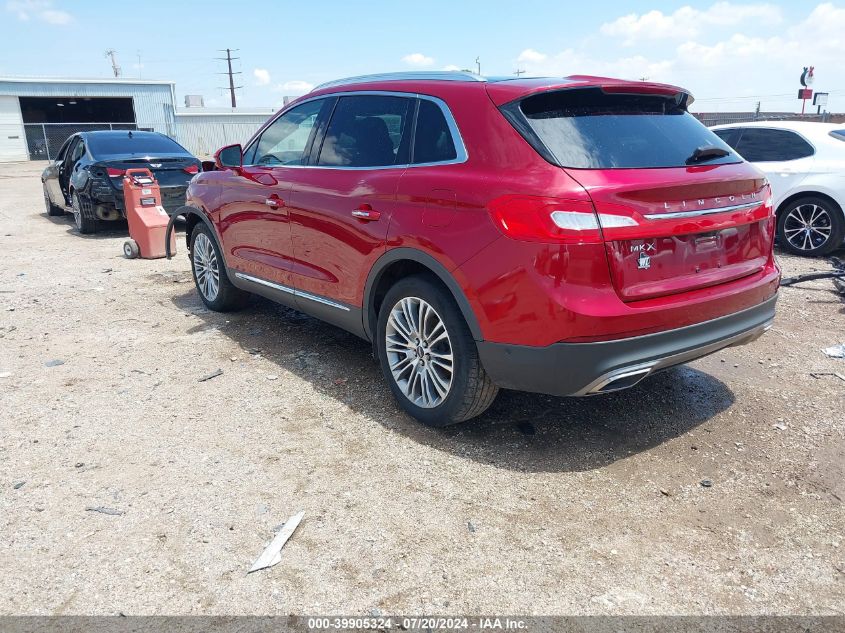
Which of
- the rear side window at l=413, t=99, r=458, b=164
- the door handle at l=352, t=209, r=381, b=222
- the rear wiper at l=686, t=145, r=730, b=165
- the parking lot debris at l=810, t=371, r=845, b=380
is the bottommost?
the parking lot debris at l=810, t=371, r=845, b=380

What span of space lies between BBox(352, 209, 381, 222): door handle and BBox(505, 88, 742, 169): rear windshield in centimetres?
98

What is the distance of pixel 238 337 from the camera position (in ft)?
18.1

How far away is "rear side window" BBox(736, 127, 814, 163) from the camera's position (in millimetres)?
8312

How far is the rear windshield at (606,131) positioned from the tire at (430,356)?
3.17 feet

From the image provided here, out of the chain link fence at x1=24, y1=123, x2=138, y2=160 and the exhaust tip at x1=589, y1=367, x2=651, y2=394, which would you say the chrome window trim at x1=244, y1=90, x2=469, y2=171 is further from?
the chain link fence at x1=24, y1=123, x2=138, y2=160

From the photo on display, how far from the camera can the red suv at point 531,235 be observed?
9.66 ft

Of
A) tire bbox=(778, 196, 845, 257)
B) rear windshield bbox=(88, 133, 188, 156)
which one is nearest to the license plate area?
tire bbox=(778, 196, 845, 257)

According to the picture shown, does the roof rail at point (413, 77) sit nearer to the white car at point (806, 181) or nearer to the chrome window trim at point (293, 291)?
the chrome window trim at point (293, 291)

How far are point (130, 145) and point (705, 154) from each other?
996 cm

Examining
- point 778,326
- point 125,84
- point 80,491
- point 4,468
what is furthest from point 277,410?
point 125,84

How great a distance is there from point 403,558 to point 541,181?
5.76 ft

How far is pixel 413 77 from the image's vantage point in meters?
3.98

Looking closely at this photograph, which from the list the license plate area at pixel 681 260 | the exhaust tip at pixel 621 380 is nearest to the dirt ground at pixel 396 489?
the exhaust tip at pixel 621 380

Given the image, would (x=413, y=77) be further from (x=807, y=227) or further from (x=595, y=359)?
(x=807, y=227)
